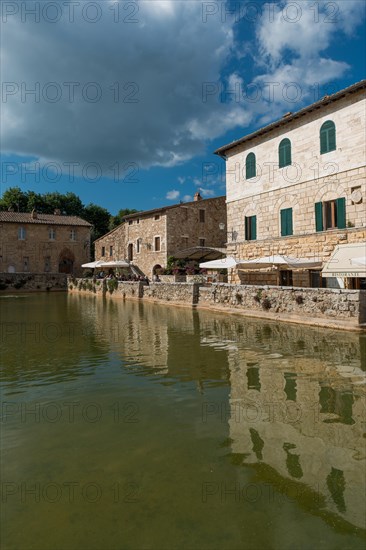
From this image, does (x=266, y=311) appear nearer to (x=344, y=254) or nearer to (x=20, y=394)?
(x=344, y=254)

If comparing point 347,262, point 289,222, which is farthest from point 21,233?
point 347,262

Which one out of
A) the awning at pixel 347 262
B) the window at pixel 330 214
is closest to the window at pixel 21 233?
the window at pixel 330 214

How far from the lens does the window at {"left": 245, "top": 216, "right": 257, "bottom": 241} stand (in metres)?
20.2

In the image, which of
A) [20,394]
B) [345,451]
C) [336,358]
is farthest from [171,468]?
[336,358]

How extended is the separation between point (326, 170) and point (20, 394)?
15188 millimetres

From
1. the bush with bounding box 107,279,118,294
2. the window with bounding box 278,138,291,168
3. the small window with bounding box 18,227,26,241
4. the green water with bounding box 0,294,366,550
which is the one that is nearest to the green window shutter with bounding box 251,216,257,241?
the window with bounding box 278,138,291,168

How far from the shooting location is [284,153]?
1836 cm

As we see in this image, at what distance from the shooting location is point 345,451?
4203mm

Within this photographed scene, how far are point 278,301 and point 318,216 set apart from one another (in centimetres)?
487

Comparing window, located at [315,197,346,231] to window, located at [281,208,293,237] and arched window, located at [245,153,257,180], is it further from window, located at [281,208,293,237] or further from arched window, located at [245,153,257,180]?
arched window, located at [245,153,257,180]

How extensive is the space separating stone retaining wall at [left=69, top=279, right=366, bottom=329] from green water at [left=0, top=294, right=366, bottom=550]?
10.4 ft

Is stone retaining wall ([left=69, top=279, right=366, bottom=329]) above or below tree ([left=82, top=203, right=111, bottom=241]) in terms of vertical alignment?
below

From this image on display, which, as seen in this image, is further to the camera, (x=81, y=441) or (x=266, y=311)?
(x=266, y=311)

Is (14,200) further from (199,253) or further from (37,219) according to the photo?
(199,253)
